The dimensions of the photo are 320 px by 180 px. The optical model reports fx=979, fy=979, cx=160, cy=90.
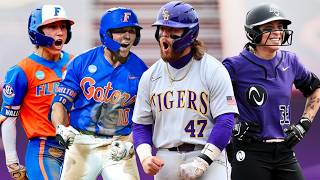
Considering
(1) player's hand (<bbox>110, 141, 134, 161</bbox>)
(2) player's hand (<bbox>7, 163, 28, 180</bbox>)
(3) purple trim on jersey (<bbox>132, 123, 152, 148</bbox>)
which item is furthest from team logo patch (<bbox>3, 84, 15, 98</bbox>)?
(3) purple trim on jersey (<bbox>132, 123, 152, 148</bbox>)

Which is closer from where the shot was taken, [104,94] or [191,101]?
[191,101]

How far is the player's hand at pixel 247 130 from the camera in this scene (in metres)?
6.46

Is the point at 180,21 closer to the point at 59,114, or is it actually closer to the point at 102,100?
the point at 102,100

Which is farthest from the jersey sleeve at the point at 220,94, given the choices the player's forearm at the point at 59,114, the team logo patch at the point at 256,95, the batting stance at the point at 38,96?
the batting stance at the point at 38,96

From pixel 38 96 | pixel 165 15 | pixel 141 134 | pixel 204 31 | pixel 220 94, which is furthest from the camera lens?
pixel 204 31

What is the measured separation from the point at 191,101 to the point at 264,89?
0.80 m

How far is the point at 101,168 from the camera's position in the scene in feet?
21.7

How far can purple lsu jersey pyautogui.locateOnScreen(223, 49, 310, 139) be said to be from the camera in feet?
21.2

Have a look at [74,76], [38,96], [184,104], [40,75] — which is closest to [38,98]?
[38,96]

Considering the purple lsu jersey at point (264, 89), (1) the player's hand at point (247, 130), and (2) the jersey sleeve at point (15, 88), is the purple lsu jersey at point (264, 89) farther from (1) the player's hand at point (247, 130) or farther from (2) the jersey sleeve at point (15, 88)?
(2) the jersey sleeve at point (15, 88)

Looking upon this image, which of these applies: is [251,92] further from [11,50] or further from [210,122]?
[11,50]

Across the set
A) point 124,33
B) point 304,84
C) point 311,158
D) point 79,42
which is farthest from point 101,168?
point 311,158

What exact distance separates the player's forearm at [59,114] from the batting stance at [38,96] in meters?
0.50

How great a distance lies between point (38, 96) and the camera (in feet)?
24.1
